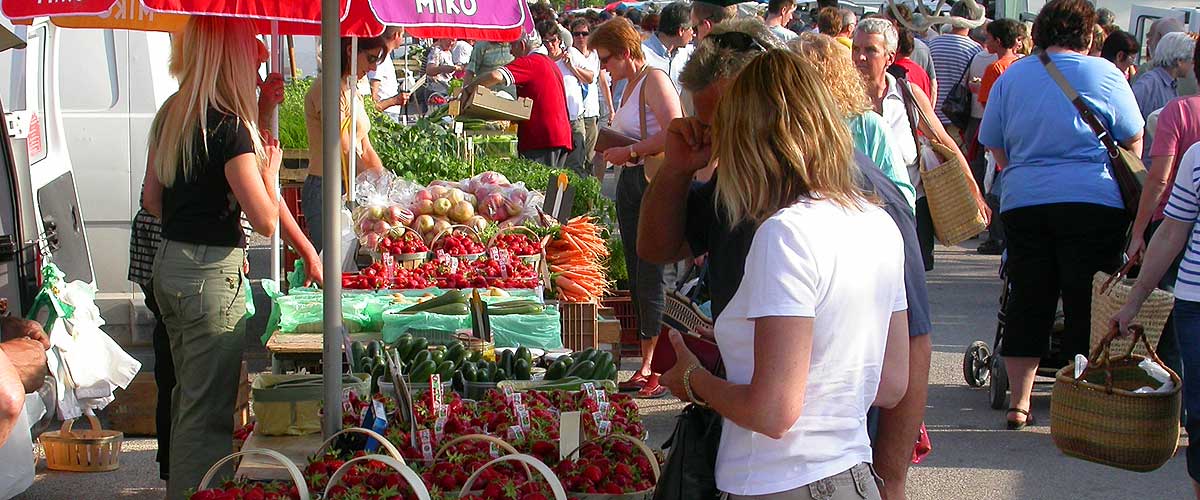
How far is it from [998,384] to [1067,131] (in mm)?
1413

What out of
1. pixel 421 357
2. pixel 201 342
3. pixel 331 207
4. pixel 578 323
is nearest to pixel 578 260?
pixel 578 323

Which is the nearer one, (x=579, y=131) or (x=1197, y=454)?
(x=1197, y=454)

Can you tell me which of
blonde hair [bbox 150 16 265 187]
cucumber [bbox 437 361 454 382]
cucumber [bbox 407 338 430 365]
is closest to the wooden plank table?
cucumber [bbox 437 361 454 382]

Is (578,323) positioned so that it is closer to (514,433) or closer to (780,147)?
(514,433)

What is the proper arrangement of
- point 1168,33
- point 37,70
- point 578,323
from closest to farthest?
point 37,70 → point 578,323 → point 1168,33

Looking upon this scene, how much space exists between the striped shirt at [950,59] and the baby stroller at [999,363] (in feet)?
17.0

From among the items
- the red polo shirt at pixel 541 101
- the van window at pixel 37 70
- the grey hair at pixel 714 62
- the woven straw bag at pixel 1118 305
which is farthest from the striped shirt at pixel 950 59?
the grey hair at pixel 714 62

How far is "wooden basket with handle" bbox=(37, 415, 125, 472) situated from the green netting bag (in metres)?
1.74

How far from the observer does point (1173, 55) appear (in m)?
7.84

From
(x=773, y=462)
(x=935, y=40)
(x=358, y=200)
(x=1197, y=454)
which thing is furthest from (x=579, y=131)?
(x=773, y=462)

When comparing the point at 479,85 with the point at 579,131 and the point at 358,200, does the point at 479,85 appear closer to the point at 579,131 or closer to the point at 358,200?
the point at 579,131

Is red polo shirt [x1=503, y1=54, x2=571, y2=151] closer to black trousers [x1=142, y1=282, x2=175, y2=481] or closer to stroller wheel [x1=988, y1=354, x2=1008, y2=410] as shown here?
stroller wheel [x1=988, y1=354, x2=1008, y2=410]

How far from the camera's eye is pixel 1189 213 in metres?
4.13

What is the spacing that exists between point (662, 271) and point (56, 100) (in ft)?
9.96
